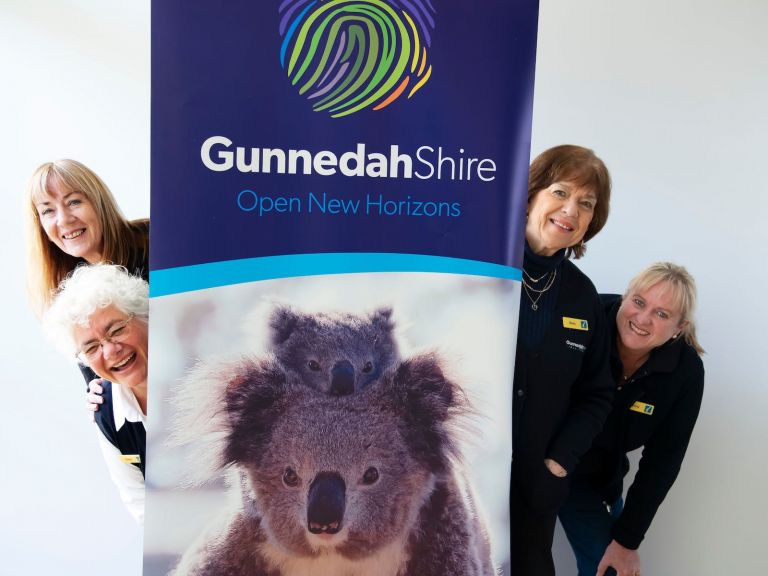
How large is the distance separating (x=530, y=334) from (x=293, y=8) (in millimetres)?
1014

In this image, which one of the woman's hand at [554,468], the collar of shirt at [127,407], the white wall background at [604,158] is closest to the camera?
the collar of shirt at [127,407]

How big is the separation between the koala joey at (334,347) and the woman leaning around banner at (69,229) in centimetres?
76

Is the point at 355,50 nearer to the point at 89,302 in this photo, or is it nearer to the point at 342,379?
the point at 342,379

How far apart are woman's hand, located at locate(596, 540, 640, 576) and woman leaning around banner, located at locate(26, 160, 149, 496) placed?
1798 millimetres

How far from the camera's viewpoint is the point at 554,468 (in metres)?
1.87

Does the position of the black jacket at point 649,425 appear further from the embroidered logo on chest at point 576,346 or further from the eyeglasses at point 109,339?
the eyeglasses at point 109,339

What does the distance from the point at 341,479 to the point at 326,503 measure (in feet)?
0.20

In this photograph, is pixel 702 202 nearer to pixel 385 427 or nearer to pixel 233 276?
pixel 385 427

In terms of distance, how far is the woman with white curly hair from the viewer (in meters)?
1.65

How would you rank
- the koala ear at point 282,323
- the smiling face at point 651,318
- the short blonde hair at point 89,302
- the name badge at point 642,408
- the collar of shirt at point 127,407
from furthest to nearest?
the name badge at point 642,408 → the smiling face at point 651,318 → the collar of shirt at point 127,407 → the short blonde hair at point 89,302 → the koala ear at point 282,323

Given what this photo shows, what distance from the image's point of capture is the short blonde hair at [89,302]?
1.64m

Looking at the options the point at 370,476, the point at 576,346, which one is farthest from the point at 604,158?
the point at 370,476

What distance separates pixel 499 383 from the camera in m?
1.57

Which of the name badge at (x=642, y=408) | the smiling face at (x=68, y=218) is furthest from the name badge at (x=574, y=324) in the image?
the smiling face at (x=68, y=218)
